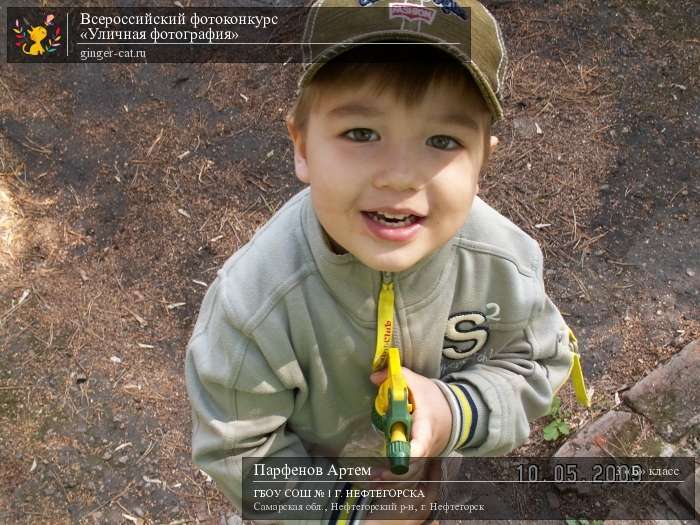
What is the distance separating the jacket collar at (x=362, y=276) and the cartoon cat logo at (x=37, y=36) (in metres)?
2.69

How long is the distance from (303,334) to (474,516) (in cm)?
139

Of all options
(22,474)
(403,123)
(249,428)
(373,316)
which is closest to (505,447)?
(373,316)

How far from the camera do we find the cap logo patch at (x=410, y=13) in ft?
3.76

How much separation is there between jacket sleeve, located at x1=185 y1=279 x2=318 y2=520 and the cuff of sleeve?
37 centimetres

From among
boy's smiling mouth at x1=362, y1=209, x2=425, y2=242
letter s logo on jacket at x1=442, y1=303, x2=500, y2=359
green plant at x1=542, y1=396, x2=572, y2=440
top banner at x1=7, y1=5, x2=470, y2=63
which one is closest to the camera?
boy's smiling mouth at x1=362, y1=209, x2=425, y2=242

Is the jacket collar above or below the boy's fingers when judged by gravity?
above

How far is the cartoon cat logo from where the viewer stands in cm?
355

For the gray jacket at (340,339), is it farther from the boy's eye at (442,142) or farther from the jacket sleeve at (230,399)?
the boy's eye at (442,142)

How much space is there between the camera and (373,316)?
4.83 ft

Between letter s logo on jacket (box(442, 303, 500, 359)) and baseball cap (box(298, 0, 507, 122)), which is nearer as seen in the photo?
baseball cap (box(298, 0, 507, 122))

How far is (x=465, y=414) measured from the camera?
160cm
